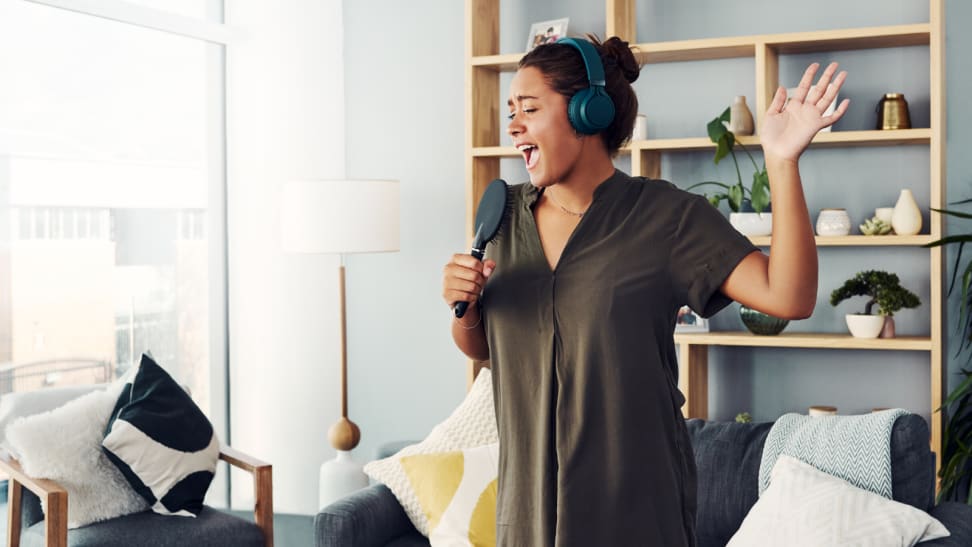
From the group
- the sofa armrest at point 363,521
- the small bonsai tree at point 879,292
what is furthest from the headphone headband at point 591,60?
the small bonsai tree at point 879,292

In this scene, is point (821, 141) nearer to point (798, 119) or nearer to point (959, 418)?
point (959, 418)

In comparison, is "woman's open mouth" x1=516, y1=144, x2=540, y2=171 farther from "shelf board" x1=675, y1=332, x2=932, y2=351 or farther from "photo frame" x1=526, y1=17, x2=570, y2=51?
"photo frame" x1=526, y1=17, x2=570, y2=51

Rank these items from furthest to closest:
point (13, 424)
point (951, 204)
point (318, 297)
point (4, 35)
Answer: point (318, 297), point (4, 35), point (951, 204), point (13, 424)

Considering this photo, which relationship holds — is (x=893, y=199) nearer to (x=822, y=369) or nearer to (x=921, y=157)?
(x=921, y=157)

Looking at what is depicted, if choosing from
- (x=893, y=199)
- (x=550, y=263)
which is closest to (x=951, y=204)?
(x=893, y=199)

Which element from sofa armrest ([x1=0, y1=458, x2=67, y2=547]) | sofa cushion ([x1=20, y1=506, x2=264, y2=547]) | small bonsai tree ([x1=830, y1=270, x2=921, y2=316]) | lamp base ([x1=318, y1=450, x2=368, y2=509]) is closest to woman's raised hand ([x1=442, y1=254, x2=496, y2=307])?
sofa armrest ([x1=0, y1=458, x2=67, y2=547])

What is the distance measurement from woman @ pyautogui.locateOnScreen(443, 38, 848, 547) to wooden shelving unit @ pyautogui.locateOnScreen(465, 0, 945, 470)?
1.80 metres

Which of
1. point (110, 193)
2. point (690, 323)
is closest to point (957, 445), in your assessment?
point (690, 323)

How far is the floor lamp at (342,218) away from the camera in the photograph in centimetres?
374

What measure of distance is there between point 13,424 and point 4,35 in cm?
143

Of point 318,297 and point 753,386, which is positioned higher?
point 318,297

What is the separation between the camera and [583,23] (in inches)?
155

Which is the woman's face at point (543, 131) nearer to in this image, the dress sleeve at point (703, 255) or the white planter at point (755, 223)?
the dress sleeve at point (703, 255)

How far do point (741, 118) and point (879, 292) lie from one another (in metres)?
0.74
